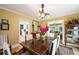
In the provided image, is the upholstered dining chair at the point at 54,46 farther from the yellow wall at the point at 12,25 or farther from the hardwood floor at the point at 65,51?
the yellow wall at the point at 12,25

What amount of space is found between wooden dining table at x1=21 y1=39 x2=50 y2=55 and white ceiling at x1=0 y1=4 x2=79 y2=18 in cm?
49

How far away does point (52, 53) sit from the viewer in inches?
51.0

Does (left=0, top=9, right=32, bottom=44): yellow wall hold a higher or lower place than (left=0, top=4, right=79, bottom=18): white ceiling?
lower

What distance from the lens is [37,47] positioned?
1.43m

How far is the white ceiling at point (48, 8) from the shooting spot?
126cm

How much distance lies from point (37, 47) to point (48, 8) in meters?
0.66

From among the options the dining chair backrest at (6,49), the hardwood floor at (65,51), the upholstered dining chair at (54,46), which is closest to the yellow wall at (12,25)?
the dining chair backrest at (6,49)

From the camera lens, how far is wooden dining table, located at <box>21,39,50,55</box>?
1299 mm

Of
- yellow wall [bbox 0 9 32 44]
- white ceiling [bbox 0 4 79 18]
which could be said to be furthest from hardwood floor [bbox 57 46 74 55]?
yellow wall [bbox 0 9 32 44]

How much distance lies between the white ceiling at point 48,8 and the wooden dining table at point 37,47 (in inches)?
19.3

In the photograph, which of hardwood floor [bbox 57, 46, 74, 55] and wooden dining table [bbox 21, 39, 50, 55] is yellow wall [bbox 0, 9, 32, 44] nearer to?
wooden dining table [bbox 21, 39, 50, 55]
